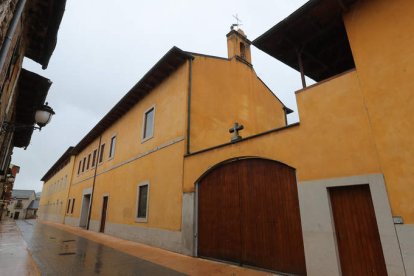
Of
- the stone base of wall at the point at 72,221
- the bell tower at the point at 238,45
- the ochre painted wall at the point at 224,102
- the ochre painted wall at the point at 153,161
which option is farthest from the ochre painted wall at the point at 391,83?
the stone base of wall at the point at 72,221

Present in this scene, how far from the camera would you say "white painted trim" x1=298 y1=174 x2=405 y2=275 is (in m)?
3.99

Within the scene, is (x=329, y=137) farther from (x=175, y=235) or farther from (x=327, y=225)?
(x=175, y=235)

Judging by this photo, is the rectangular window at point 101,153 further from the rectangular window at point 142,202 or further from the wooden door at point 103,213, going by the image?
the rectangular window at point 142,202

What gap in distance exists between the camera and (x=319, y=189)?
5.05 meters

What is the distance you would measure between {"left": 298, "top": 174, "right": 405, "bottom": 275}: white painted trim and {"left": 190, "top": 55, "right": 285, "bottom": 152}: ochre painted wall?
499 cm

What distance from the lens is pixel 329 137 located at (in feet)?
16.7

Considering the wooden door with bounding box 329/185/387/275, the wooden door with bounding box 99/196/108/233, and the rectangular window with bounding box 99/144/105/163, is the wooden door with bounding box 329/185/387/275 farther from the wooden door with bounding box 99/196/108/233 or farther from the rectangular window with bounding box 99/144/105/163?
the rectangular window with bounding box 99/144/105/163

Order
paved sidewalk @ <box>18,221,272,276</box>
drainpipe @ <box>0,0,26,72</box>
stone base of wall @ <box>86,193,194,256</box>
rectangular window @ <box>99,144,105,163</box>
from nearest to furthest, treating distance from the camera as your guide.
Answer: drainpipe @ <box>0,0,26,72</box>
paved sidewalk @ <box>18,221,272,276</box>
stone base of wall @ <box>86,193,194,256</box>
rectangular window @ <box>99,144,105,163</box>

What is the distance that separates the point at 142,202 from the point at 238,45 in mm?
9239

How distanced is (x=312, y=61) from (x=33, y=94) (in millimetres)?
8425

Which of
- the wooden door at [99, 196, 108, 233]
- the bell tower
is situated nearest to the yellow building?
the bell tower

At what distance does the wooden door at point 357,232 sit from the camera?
14.0 feet

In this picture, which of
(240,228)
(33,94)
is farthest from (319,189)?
(33,94)

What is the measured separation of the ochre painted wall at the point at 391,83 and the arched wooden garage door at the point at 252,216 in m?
1.92
